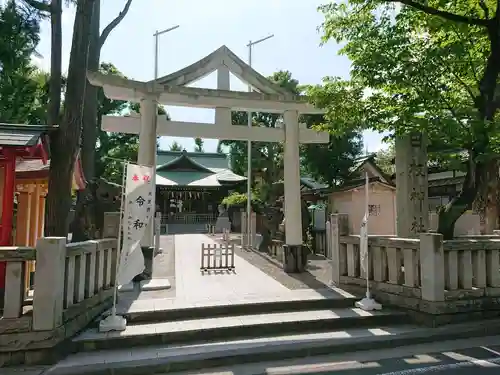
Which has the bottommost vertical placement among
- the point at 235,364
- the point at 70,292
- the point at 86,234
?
the point at 235,364

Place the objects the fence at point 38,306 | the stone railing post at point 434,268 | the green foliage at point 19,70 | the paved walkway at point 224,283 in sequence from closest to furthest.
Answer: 1. the fence at point 38,306
2. the stone railing post at point 434,268
3. the paved walkway at point 224,283
4. the green foliage at point 19,70

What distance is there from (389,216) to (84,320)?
1246 cm

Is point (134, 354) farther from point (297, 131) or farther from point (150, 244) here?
point (297, 131)

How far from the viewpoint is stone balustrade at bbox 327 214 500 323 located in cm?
617

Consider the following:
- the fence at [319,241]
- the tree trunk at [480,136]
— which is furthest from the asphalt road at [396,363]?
the fence at [319,241]

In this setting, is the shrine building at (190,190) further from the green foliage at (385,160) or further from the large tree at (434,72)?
the large tree at (434,72)

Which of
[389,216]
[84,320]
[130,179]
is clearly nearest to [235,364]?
[84,320]

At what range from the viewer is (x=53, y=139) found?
22.7ft

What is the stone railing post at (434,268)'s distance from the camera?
613cm

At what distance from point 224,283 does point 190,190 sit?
88.1 feet

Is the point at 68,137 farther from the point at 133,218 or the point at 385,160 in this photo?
the point at 385,160

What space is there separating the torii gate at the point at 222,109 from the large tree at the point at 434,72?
9.55 ft

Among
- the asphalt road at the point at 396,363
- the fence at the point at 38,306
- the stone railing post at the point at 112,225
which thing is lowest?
the asphalt road at the point at 396,363

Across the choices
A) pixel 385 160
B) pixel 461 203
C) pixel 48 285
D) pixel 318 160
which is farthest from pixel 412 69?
pixel 385 160
